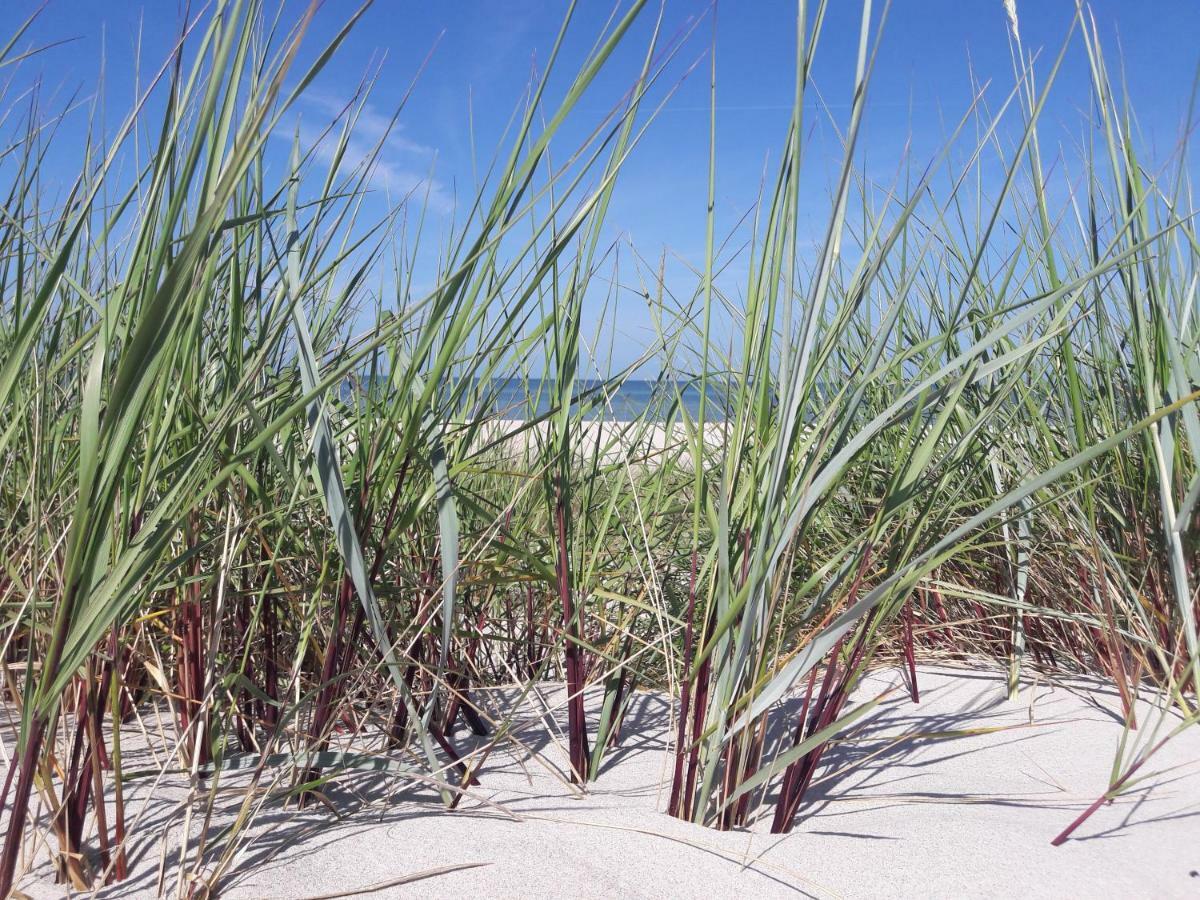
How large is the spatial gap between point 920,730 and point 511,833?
0.70 metres

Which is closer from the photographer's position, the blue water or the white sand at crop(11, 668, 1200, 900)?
the white sand at crop(11, 668, 1200, 900)

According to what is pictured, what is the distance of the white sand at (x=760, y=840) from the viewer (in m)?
0.91

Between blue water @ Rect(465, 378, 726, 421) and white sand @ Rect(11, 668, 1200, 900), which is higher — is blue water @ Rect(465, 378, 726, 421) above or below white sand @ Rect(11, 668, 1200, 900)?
above

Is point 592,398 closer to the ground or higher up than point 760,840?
higher up

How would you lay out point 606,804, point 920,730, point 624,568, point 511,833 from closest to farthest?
point 511,833
point 606,804
point 920,730
point 624,568

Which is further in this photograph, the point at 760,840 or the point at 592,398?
the point at 592,398

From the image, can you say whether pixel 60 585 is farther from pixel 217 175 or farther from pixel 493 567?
pixel 493 567

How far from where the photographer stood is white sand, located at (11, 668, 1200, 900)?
0.91 metres

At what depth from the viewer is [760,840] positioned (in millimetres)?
1011

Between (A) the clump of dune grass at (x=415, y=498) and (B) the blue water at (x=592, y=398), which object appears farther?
(B) the blue water at (x=592, y=398)

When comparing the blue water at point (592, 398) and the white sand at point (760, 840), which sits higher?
the blue water at point (592, 398)

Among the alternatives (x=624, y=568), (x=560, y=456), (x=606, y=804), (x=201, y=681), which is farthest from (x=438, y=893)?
(x=624, y=568)

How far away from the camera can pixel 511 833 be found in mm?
1004

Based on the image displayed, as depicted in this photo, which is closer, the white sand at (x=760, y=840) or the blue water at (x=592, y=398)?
the white sand at (x=760, y=840)
